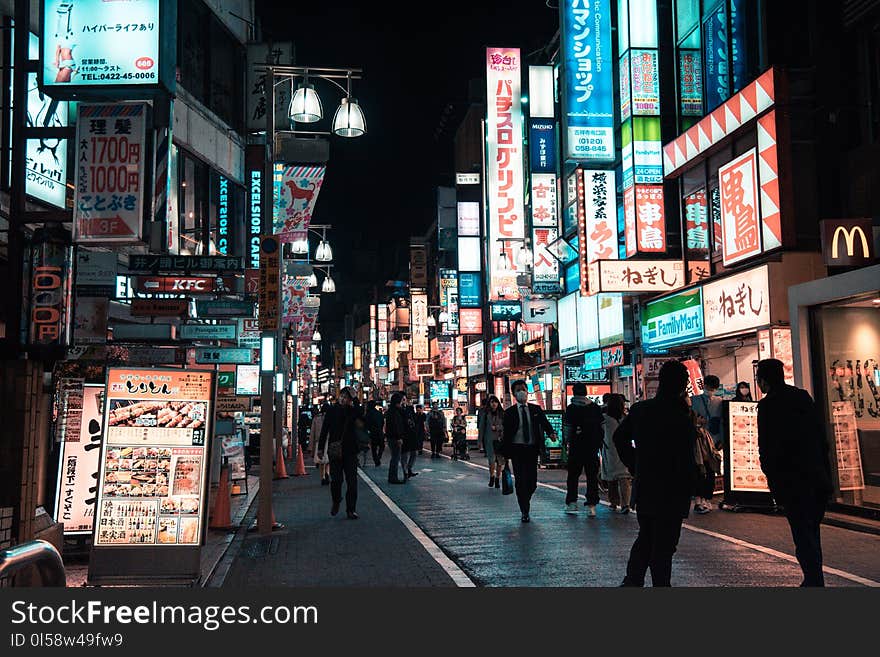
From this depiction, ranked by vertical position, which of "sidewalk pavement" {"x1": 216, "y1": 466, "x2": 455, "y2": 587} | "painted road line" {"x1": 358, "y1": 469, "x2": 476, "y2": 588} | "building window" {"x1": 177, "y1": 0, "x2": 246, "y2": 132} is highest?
"building window" {"x1": 177, "y1": 0, "x2": 246, "y2": 132}

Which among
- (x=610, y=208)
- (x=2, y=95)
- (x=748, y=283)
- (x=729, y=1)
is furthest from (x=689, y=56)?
(x=2, y=95)

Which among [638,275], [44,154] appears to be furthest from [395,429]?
[44,154]

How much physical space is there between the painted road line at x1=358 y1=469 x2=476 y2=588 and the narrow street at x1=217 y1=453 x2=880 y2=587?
13 millimetres

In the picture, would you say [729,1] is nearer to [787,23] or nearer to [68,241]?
[787,23]

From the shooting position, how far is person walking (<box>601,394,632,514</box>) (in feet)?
45.7

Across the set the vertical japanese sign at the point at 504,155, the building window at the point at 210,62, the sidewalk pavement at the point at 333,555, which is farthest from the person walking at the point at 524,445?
the vertical japanese sign at the point at 504,155

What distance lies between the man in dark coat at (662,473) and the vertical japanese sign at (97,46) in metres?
6.27

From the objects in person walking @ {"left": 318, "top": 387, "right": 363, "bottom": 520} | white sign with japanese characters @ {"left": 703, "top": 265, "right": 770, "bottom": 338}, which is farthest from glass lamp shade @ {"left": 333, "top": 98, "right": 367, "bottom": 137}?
white sign with japanese characters @ {"left": 703, "top": 265, "right": 770, "bottom": 338}

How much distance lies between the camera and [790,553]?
34.0 ft

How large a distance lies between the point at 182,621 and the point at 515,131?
31079 millimetres

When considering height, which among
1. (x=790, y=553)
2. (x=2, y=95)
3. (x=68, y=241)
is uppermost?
(x=2, y=95)

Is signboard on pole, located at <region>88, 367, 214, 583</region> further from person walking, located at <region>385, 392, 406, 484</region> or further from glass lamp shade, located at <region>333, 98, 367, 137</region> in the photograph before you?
person walking, located at <region>385, 392, 406, 484</region>

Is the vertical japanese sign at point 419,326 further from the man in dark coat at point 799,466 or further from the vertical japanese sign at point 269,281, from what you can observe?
the man in dark coat at point 799,466

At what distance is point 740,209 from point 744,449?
6138 mm
